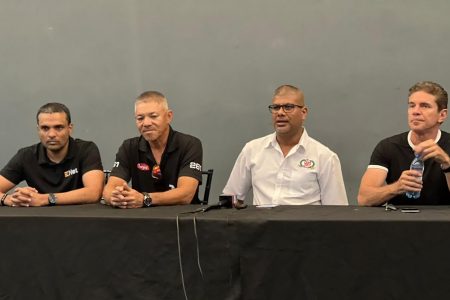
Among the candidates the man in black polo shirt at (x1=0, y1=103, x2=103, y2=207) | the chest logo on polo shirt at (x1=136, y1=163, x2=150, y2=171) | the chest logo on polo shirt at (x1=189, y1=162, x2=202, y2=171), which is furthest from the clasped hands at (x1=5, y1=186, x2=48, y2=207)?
the chest logo on polo shirt at (x1=189, y1=162, x2=202, y2=171)

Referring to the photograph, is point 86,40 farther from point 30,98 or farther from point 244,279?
point 244,279

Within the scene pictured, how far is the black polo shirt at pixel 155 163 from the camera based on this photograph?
2.81 meters

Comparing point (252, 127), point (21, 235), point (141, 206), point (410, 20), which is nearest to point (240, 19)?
point (252, 127)

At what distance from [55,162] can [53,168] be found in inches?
1.4

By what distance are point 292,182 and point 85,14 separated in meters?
1.85

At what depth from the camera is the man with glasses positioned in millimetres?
2920

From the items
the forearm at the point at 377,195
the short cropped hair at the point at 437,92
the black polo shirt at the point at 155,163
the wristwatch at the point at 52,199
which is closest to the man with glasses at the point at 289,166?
the black polo shirt at the point at 155,163

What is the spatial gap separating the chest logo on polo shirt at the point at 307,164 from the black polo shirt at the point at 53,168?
3.56ft

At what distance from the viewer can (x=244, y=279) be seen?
73.8 inches

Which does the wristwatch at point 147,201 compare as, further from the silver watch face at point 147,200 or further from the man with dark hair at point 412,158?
the man with dark hair at point 412,158

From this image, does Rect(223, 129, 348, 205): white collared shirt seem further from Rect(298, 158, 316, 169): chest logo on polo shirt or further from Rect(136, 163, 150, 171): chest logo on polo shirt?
Rect(136, 163, 150, 171): chest logo on polo shirt

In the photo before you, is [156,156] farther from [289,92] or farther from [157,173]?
[289,92]

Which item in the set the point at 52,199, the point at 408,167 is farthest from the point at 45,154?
the point at 408,167

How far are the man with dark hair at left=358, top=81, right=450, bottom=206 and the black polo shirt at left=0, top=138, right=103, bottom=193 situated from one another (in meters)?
1.43
